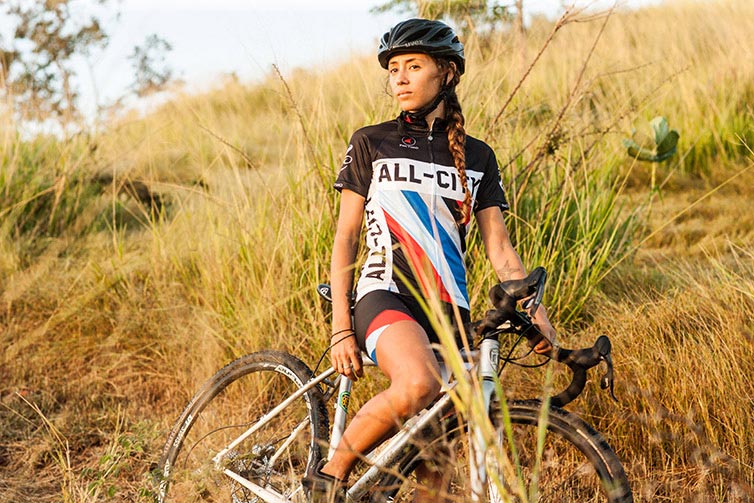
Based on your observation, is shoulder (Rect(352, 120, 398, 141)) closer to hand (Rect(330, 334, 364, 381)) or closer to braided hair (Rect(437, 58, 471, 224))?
braided hair (Rect(437, 58, 471, 224))

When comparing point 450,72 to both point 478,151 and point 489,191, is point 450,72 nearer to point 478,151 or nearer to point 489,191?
point 478,151

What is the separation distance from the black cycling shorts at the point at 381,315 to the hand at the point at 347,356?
3 cm

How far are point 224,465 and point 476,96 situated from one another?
2527 millimetres

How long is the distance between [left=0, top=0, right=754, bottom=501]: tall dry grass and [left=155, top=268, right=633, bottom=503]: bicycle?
0.86 feet

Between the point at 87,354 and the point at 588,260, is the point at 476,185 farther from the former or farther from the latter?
the point at 87,354

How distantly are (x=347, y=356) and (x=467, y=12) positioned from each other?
111 inches

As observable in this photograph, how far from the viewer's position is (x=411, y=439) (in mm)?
2281

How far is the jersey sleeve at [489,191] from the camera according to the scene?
3.09m

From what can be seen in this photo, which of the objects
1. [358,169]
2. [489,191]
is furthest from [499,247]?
[358,169]

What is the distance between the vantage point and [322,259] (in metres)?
4.47

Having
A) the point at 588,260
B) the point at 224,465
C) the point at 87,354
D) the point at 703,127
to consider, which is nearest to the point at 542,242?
the point at 588,260

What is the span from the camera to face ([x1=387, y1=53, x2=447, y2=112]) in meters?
3.05

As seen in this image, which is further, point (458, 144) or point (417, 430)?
point (458, 144)

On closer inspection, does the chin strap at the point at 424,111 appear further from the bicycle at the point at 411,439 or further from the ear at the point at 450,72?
the bicycle at the point at 411,439
